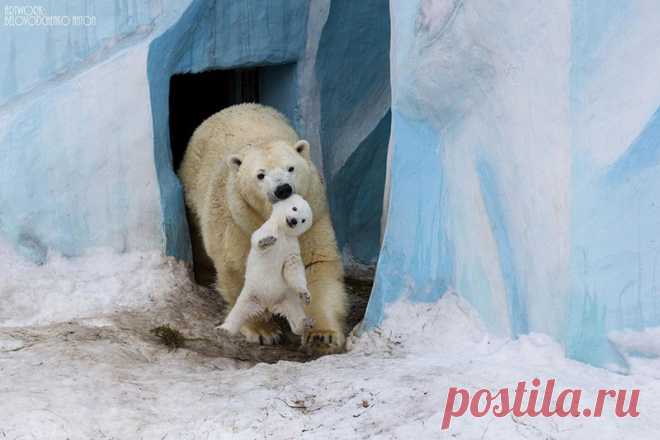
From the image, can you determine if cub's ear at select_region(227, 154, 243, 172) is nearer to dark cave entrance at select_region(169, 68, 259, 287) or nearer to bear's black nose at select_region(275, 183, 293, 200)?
bear's black nose at select_region(275, 183, 293, 200)

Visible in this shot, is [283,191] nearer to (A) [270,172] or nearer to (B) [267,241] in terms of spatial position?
(A) [270,172]

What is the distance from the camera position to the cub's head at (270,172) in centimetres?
568

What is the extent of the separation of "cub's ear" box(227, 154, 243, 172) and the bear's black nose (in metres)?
0.60

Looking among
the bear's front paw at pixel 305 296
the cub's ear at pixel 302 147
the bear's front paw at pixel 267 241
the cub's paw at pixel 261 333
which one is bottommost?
the cub's paw at pixel 261 333

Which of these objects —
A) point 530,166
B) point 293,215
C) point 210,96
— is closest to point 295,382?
point 293,215

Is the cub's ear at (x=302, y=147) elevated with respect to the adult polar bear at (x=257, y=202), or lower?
elevated

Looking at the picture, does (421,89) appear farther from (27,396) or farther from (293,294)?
(27,396)

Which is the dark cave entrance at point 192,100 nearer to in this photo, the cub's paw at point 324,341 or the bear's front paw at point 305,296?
the cub's paw at point 324,341

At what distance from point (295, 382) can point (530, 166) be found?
4.36 ft

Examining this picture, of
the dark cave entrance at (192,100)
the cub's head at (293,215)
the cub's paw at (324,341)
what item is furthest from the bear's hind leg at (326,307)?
the dark cave entrance at (192,100)

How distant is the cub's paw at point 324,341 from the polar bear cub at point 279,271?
4.6 inches

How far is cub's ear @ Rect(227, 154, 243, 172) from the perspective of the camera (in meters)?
6.07

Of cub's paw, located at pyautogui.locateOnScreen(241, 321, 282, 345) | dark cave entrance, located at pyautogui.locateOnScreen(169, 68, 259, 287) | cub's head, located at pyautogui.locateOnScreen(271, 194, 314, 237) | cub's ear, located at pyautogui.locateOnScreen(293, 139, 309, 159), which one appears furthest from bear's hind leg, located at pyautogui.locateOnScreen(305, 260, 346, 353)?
dark cave entrance, located at pyautogui.locateOnScreen(169, 68, 259, 287)

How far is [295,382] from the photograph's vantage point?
441 cm
